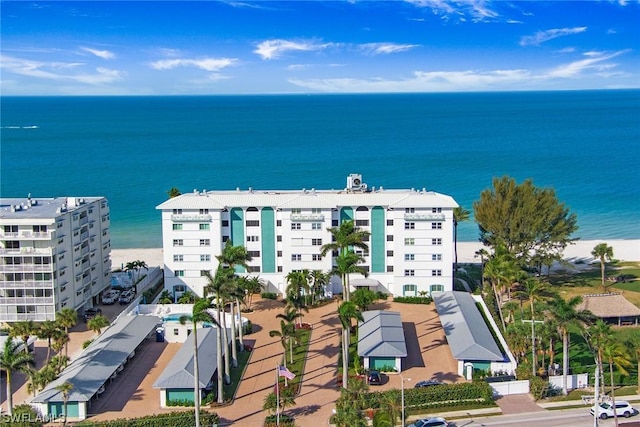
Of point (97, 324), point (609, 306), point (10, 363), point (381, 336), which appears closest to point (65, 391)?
point (10, 363)

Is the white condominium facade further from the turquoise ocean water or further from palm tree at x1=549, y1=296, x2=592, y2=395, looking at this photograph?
the turquoise ocean water

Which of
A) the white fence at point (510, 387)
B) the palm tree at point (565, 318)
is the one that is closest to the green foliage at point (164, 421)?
the white fence at point (510, 387)

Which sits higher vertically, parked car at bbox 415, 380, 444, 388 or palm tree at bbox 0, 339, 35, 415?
palm tree at bbox 0, 339, 35, 415

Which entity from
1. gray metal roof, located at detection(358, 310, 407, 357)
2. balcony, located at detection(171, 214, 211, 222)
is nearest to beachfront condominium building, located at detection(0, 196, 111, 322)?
balcony, located at detection(171, 214, 211, 222)

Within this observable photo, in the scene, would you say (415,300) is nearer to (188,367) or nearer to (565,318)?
(565,318)

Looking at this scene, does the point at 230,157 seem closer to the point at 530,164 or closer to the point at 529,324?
the point at 530,164

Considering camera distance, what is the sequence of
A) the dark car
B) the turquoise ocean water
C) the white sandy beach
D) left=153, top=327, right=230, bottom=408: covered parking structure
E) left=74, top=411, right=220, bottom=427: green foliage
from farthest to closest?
the turquoise ocean water
the white sandy beach
the dark car
left=153, top=327, right=230, bottom=408: covered parking structure
left=74, top=411, right=220, bottom=427: green foliage

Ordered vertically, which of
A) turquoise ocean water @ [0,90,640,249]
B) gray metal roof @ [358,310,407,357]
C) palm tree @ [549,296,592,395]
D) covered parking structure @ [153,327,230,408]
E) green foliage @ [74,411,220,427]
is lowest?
green foliage @ [74,411,220,427]

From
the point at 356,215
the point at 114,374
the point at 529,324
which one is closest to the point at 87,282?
the point at 114,374
